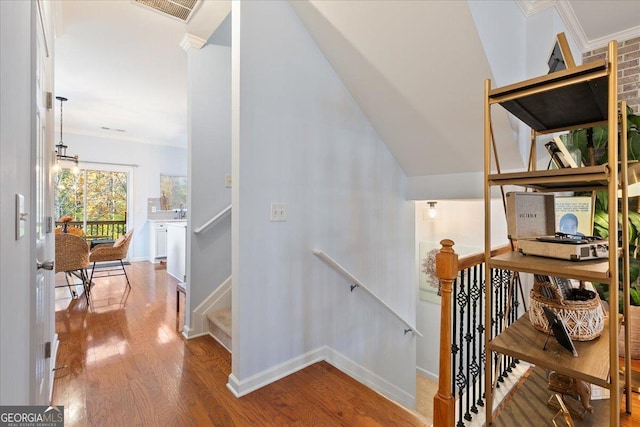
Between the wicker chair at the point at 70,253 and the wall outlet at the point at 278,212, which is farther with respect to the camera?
the wicker chair at the point at 70,253

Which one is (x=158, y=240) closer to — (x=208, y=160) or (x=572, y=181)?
(x=208, y=160)

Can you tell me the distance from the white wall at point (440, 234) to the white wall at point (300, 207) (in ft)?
4.47

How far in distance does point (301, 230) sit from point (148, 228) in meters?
5.97

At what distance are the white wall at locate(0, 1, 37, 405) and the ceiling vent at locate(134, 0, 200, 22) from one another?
5.06 ft

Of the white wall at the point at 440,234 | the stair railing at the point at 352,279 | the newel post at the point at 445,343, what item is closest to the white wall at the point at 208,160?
the stair railing at the point at 352,279

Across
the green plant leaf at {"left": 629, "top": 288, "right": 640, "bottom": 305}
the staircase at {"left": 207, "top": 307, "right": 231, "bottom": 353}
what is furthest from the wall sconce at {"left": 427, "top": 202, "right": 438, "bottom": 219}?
the staircase at {"left": 207, "top": 307, "right": 231, "bottom": 353}

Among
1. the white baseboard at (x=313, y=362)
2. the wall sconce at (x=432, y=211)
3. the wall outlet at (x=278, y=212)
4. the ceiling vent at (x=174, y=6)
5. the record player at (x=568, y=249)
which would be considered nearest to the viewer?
the record player at (x=568, y=249)

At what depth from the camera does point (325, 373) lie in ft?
7.00

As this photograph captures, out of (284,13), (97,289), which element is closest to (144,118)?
(97,289)

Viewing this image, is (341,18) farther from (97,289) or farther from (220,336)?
(97,289)

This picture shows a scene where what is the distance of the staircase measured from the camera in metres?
2.50

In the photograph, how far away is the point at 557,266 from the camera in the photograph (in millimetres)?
990

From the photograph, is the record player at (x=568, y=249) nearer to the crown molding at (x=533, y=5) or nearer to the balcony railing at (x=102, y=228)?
the crown molding at (x=533, y=5)

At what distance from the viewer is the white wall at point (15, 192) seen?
0.73 meters
